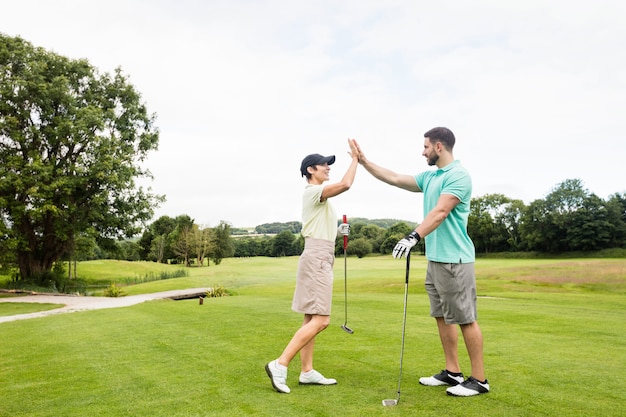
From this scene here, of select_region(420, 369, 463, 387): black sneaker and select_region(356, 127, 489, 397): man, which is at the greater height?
select_region(356, 127, 489, 397): man

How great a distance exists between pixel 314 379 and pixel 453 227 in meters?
1.98

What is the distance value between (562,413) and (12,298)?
2626 cm

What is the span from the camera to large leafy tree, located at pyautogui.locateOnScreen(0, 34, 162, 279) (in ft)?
84.3

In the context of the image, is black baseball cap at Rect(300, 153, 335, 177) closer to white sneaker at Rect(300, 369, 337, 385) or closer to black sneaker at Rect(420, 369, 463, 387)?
white sneaker at Rect(300, 369, 337, 385)

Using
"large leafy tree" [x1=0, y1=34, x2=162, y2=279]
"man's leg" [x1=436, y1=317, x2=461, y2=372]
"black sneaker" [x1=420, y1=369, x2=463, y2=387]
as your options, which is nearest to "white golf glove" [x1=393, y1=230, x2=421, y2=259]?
"man's leg" [x1=436, y1=317, x2=461, y2=372]

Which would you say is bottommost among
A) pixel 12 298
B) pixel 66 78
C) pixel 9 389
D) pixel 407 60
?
pixel 12 298

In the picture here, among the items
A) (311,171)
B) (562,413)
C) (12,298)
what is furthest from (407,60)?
(12,298)

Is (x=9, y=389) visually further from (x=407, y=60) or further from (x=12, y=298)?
(x=12, y=298)

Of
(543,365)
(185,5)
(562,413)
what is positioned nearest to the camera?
(562,413)

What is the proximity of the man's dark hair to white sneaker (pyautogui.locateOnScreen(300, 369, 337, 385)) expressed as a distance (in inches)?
100

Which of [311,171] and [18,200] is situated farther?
[18,200]

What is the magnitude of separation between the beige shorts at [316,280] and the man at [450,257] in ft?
2.52

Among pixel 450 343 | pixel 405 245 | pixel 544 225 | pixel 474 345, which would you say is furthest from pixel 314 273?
pixel 544 225

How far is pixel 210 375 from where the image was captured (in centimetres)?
476
